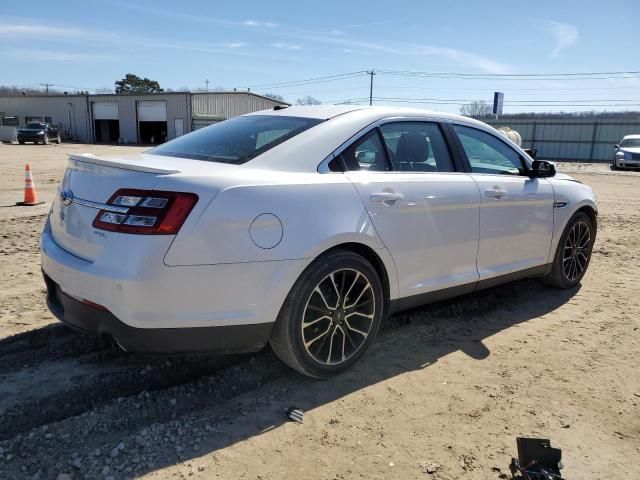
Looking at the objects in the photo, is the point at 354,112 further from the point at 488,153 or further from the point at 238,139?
the point at 488,153

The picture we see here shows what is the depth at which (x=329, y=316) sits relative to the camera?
3240mm

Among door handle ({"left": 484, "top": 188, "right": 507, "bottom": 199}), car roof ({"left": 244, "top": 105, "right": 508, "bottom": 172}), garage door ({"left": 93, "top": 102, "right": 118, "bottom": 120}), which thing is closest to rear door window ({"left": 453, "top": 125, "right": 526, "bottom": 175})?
door handle ({"left": 484, "top": 188, "right": 507, "bottom": 199})

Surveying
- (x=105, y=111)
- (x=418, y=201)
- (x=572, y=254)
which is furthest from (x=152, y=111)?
(x=418, y=201)

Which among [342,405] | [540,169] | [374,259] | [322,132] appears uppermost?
[322,132]

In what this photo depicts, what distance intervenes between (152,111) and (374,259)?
5029 cm

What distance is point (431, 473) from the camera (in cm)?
252

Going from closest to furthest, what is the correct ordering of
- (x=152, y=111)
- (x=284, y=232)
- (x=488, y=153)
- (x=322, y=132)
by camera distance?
(x=284, y=232) → (x=322, y=132) → (x=488, y=153) → (x=152, y=111)

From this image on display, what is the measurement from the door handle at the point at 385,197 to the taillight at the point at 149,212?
1164mm

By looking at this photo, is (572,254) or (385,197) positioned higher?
(385,197)

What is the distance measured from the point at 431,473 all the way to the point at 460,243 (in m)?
1.84

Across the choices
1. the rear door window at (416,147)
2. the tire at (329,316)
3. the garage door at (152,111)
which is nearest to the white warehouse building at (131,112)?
the garage door at (152,111)

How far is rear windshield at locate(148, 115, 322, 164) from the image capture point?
10.7 feet

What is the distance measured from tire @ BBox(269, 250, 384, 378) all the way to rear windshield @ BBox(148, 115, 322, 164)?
802 mm

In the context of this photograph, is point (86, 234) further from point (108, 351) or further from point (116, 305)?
point (108, 351)
